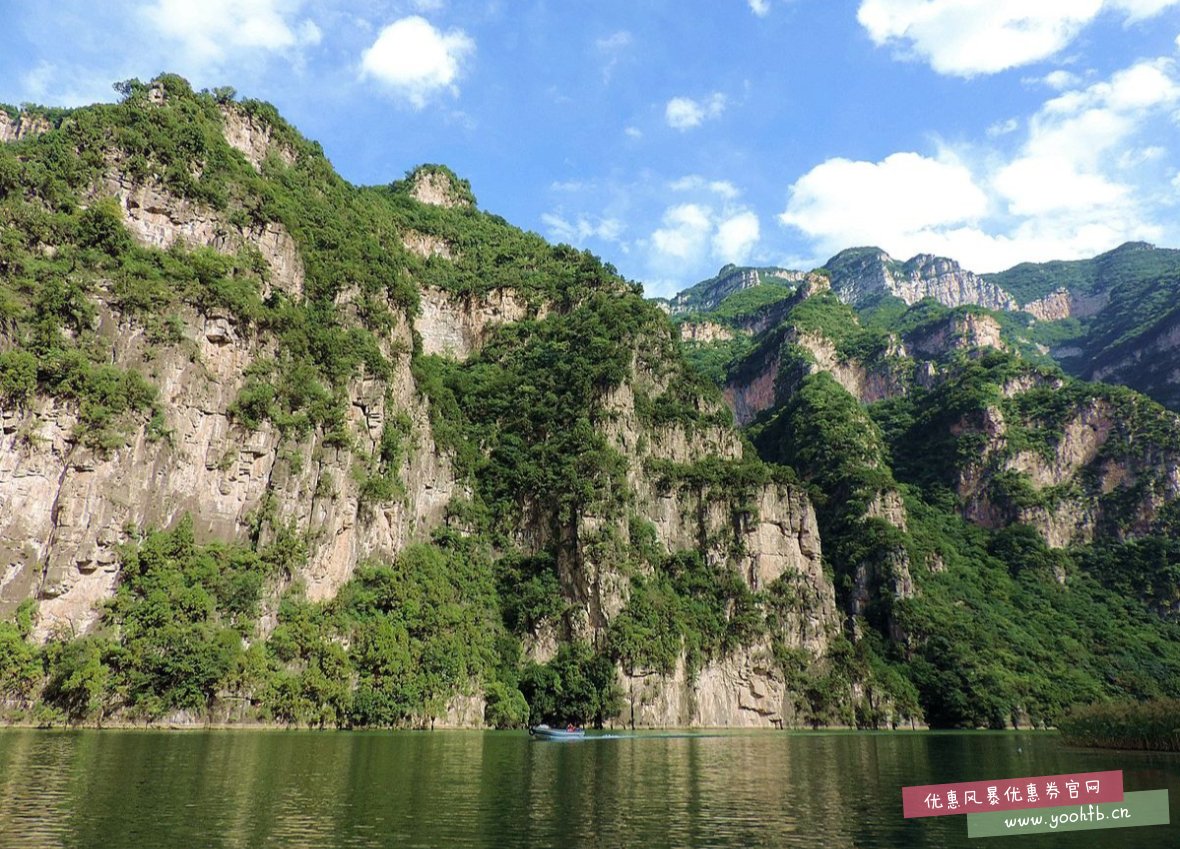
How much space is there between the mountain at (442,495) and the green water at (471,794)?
59.6 feet

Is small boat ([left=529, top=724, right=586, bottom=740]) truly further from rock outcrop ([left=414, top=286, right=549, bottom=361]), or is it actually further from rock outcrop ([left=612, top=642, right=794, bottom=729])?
rock outcrop ([left=414, top=286, right=549, bottom=361])

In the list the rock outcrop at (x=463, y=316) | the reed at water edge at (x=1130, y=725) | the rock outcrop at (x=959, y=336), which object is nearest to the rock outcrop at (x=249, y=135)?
the rock outcrop at (x=463, y=316)

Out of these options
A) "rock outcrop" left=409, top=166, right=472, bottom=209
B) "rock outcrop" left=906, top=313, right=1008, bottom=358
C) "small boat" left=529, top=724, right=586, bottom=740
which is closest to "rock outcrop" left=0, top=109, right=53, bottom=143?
"rock outcrop" left=409, top=166, right=472, bottom=209

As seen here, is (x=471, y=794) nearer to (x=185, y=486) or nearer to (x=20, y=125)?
(x=185, y=486)

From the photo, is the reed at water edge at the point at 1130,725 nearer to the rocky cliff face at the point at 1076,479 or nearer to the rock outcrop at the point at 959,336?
the rocky cliff face at the point at 1076,479

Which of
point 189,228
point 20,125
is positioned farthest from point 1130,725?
point 20,125

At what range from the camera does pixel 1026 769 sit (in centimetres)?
3531

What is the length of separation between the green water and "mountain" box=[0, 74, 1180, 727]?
18180 mm

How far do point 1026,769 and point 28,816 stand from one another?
3661 cm

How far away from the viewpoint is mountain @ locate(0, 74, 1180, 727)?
190 ft

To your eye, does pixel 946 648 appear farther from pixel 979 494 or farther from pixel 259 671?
pixel 259 671

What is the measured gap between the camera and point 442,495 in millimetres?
88062

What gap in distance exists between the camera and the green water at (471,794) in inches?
698

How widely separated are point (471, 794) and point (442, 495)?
64826 mm
